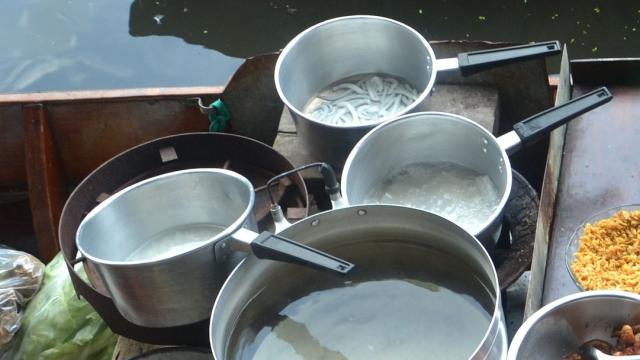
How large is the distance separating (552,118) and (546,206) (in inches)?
9.3

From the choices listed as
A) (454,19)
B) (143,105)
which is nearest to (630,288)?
(143,105)

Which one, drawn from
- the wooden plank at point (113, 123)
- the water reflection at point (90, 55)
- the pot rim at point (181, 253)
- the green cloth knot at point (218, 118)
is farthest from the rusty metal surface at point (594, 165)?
the water reflection at point (90, 55)

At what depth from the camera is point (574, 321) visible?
1673mm

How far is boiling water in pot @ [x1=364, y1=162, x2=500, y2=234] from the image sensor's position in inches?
82.0

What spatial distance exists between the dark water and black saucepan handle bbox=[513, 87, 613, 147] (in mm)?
2238

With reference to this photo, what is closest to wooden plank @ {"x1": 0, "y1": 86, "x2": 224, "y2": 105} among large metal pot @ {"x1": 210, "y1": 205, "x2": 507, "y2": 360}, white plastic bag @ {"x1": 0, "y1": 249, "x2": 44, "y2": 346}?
white plastic bag @ {"x1": 0, "y1": 249, "x2": 44, "y2": 346}

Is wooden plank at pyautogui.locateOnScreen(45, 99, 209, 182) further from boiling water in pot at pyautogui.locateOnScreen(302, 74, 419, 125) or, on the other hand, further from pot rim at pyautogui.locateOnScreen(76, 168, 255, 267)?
pot rim at pyautogui.locateOnScreen(76, 168, 255, 267)

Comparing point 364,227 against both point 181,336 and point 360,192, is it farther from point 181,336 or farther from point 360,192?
point 181,336

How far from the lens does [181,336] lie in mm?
2088

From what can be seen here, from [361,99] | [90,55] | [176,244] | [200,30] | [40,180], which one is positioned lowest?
[90,55]

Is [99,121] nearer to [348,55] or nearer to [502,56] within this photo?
[348,55]

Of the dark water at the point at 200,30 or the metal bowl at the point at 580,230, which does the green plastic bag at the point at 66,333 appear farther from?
the dark water at the point at 200,30

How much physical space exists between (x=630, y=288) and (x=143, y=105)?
5.85ft

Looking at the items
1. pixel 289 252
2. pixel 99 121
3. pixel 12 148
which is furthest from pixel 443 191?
pixel 12 148
